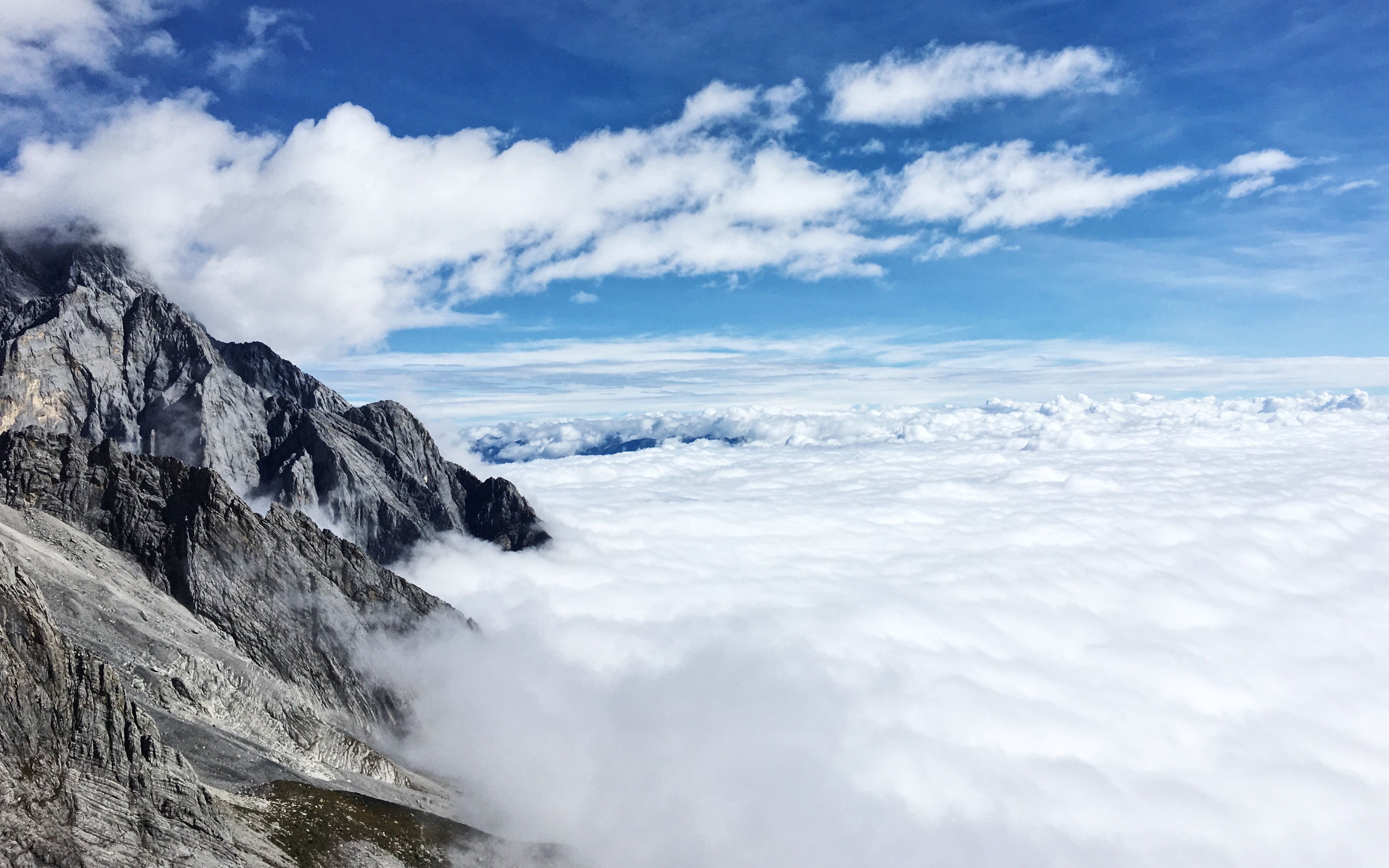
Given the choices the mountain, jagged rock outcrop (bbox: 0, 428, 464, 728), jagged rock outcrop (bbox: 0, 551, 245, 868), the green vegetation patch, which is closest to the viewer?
jagged rock outcrop (bbox: 0, 551, 245, 868)

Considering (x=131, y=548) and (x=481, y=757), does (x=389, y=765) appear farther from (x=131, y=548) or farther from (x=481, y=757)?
(x=131, y=548)

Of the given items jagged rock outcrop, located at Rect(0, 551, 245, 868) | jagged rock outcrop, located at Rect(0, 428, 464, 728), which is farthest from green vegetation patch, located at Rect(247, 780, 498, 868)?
jagged rock outcrop, located at Rect(0, 428, 464, 728)

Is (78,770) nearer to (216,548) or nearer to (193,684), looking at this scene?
(193,684)

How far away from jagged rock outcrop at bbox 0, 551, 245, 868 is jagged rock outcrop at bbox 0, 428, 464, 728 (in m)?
91.4

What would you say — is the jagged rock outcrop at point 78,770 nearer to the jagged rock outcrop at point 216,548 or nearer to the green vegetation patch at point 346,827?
the green vegetation patch at point 346,827

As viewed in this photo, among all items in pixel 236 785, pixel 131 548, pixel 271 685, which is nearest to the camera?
pixel 236 785

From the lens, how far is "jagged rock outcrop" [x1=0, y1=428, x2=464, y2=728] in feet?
452

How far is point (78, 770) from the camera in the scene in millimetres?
54750

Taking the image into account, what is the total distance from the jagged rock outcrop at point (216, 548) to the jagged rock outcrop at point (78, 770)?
91.4 meters

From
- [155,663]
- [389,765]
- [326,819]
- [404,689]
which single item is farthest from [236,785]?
[404,689]

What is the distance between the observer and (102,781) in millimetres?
55594

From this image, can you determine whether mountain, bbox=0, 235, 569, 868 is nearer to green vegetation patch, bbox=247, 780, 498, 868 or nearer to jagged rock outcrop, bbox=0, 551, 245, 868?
jagged rock outcrop, bbox=0, 551, 245, 868

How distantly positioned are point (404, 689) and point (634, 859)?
226 ft

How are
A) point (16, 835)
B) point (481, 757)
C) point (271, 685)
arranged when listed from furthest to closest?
point (481, 757), point (271, 685), point (16, 835)
